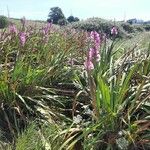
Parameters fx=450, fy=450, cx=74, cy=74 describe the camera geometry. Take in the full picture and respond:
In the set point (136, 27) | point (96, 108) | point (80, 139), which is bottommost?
point (136, 27)

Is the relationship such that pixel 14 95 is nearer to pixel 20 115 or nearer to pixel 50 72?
pixel 20 115

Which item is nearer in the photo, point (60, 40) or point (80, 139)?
point (80, 139)

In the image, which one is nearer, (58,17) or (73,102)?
(73,102)

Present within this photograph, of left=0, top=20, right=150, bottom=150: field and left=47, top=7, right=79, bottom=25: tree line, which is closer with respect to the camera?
left=0, top=20, right=150, bottom=150: field

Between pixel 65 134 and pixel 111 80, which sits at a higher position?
pixel 111 80

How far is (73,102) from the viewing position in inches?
187

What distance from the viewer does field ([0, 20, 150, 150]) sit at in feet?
13.5

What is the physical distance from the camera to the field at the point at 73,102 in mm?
4125

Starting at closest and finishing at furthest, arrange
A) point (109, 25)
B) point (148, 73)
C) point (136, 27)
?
point (148, 73) < point (109, 25) < point (136, 27)

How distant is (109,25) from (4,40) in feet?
58.8

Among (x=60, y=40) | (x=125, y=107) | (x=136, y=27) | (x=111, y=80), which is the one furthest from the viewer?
(x=136, y=27)

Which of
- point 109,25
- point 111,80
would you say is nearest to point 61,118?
point 111,80

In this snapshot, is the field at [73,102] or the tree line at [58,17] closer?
the field at [73,102]

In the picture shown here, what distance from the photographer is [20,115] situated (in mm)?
4777
